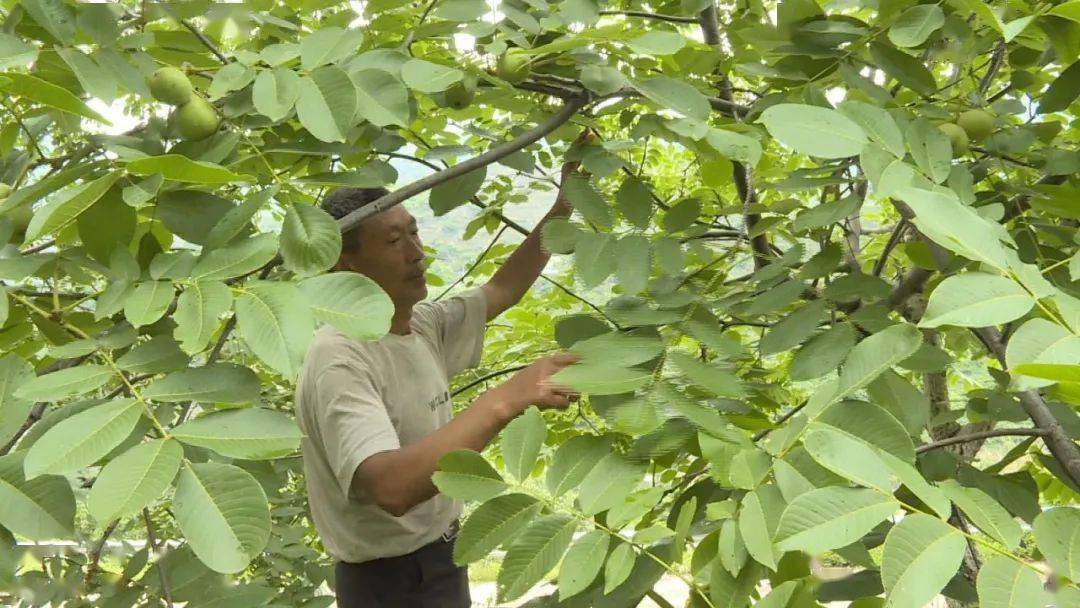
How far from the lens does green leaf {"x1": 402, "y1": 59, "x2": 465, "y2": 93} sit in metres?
1.10

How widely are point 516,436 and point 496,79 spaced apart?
1.65 ft

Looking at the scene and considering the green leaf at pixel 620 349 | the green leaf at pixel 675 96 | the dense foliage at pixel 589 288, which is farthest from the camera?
the green leaf at pixel 675 96

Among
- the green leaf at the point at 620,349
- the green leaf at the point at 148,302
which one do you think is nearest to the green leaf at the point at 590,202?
the green leaf at the point at 620,349

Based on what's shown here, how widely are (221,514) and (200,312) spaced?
8.6 inches

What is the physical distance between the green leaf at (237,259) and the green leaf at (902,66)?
92cm

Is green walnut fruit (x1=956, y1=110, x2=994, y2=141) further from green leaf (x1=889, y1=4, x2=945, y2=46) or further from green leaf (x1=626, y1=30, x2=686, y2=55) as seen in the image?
green leaf (x1=626, y1=30, x2=686, y2=55)

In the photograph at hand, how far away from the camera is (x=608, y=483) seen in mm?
960

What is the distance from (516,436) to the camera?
3.29ft

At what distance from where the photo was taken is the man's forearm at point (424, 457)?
140 cm

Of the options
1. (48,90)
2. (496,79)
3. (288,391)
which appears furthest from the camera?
(288,391)

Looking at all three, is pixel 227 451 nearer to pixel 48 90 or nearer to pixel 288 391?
pixel 48 90

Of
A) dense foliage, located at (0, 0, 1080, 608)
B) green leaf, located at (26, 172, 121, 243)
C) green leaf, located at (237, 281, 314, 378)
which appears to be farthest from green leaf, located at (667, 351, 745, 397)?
green leaf, located at (26, 172, 121, 243)

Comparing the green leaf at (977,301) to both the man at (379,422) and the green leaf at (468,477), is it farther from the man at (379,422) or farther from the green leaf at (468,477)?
the man at (379,422)

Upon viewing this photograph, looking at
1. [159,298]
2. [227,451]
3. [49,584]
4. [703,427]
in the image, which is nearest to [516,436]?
[703,427]
